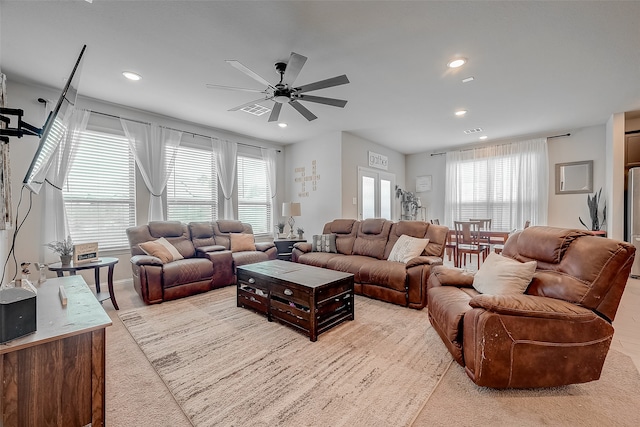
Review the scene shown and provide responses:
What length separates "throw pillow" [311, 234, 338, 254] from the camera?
448 cm

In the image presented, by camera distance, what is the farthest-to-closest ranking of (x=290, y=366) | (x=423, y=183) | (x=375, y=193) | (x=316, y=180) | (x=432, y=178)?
(x=423, y=183) → (x=432, y=178) → (x=375, y=193) → (x=316, y=180) → (x=290, y=366)

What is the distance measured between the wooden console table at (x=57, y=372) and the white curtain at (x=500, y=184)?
6.85 metres

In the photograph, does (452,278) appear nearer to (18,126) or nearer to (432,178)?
(18,126)

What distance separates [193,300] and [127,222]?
1.84 metres

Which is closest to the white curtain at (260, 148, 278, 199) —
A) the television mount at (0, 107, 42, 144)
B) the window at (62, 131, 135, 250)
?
the window at (62, 131, 135, 250)

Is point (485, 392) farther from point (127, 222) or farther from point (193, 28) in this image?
point (127, 222)

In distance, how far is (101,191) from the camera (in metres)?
3.94

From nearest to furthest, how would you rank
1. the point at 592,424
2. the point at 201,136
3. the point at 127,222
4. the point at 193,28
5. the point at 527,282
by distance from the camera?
the point at 592,424, the point at 527,282, the point at 193,28, the point at 127,222, the point at 201,136

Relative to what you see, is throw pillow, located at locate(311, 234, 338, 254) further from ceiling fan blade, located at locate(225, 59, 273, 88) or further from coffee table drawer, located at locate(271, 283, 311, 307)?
ceiling fan blade, located at locate(225, 59, 273, 88)

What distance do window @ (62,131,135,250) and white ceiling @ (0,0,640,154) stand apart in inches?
28.7

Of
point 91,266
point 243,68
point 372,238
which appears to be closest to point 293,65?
point 243,68

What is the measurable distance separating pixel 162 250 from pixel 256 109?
2448mm

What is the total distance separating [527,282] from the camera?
1945mm

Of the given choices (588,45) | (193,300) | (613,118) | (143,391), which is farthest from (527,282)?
(613,118)
